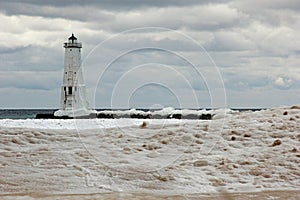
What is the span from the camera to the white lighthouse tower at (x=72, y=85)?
49.5 metres

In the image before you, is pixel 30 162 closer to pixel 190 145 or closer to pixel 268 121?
pixel 190 145

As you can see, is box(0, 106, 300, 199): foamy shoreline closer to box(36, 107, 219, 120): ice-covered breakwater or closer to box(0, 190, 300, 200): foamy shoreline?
box(0, 190, 300, 200): foamy shoreline

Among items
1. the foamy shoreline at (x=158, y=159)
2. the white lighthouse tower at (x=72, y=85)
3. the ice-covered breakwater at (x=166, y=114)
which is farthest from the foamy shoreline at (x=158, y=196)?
the white lighthouse tower at (x=72, y=85)

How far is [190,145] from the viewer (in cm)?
1559

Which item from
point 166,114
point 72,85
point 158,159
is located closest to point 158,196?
point 158,159

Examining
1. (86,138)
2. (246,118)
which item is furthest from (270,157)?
(86,138)

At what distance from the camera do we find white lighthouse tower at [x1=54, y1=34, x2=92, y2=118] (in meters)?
49.5

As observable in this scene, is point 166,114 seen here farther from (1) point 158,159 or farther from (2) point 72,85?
(1) point 158,159

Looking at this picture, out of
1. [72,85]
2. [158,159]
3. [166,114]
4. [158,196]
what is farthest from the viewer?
[72,85]

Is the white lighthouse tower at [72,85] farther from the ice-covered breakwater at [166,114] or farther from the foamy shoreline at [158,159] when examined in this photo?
the foamy shoreline at [158,159]

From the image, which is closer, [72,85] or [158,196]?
[158,196]

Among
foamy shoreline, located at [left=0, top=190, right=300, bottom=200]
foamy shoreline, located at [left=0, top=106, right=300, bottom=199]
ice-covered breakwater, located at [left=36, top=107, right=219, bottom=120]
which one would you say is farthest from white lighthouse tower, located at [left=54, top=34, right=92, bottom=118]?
foamy shoreline, located at [left=0, top=190, right=300, bottom=200]

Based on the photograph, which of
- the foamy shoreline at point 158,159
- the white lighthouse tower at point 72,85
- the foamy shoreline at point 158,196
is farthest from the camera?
the white lighthouse tower at point 72,85

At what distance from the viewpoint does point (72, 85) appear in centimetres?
5447
